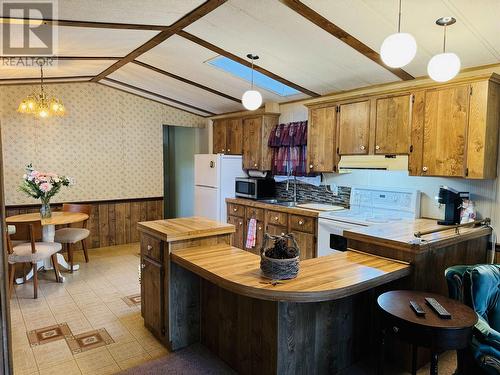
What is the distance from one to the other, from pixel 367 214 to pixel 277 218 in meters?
1.16

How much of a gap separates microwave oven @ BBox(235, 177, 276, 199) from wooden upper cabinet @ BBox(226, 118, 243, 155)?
0.52 metres

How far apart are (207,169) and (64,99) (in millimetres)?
2446

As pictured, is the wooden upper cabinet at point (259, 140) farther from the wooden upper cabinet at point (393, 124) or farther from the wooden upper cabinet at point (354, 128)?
the wooden upper cabinet at point (393, 124)

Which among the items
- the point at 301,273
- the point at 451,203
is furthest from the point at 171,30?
the point at 451,203

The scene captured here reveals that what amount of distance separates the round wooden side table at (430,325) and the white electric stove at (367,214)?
64.8 inches

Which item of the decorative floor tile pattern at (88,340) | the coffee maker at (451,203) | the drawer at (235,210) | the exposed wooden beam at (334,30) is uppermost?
the exposed wooden beam at (334,30)

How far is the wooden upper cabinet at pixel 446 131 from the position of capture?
2973mm

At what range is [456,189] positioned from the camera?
3.35 meters

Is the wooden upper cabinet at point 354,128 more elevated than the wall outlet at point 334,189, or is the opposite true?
the wooden upper cabinet at point 354,128

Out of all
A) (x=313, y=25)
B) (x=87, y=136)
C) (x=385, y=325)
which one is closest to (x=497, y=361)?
(x=385, y=325)

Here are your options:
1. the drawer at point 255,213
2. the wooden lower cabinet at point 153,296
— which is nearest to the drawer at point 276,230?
the drawer at point 255,213

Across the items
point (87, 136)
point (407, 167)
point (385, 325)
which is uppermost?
point (87, 136)

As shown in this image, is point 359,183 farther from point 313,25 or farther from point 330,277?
point 330,277

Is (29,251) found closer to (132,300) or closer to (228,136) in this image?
(132,300)
